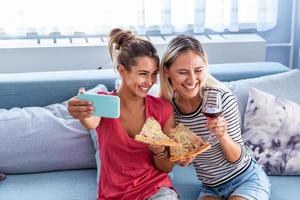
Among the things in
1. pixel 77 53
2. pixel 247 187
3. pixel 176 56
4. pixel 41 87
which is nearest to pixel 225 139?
pixel 247 187

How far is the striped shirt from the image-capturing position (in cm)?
178

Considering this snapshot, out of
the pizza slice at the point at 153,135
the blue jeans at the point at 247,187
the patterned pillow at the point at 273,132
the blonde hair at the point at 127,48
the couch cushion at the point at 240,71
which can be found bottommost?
the blue jeans at the point at 247,187

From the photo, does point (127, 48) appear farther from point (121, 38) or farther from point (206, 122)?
point (206, 122)

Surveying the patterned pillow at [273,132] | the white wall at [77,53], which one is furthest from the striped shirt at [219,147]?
the white wall at [77,53]

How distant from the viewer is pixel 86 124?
164 cm

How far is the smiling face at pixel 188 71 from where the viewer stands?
5.60ft

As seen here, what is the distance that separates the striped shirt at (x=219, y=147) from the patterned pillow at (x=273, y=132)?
0.24 m

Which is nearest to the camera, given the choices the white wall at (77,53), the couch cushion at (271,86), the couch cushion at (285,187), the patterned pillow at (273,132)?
the couch cushion at (285,187)

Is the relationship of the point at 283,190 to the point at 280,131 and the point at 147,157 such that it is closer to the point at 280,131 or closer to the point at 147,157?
the point at 280,131

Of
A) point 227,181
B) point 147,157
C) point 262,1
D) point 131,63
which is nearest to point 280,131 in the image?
point 227,181

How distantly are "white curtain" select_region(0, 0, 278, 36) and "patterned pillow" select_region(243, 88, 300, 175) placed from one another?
0.87 metres

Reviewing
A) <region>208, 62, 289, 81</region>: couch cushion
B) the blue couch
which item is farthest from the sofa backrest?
<region>208, 62, 289, 81</region>: couch cushion

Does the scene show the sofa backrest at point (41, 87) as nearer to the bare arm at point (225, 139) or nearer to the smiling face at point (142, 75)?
the smiling face at point (142, 75)

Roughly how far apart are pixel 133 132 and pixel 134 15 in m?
1.20
